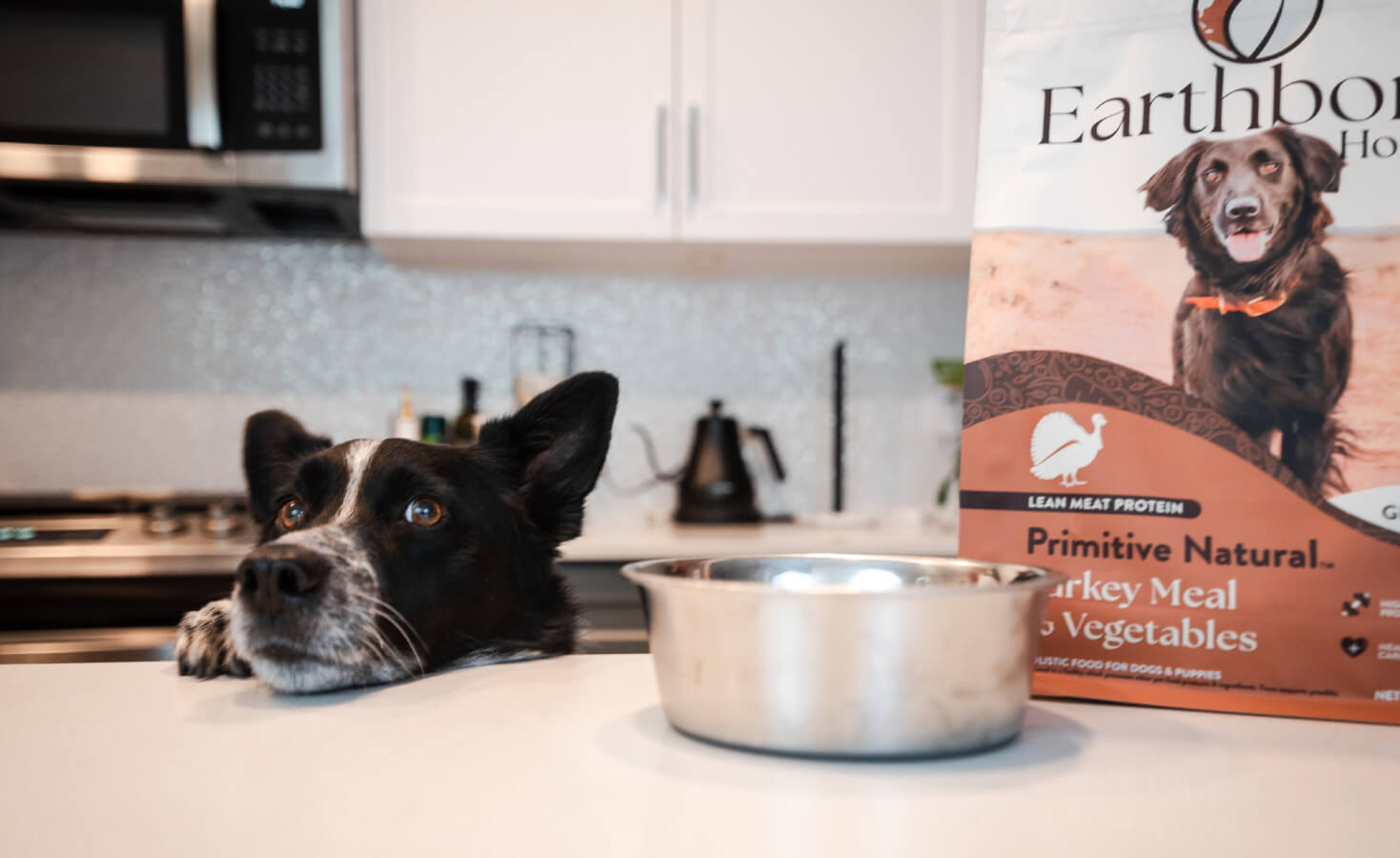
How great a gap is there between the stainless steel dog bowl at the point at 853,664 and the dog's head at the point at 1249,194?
25 cm

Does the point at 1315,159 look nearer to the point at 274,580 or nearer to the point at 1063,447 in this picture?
the point at 1063,447

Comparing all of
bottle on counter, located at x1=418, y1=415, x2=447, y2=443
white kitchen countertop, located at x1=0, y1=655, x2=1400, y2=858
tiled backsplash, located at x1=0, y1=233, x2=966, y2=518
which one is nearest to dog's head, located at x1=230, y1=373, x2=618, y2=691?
white kitchen countertop, located at x1=0, y1=655, x2=1400, y2=858

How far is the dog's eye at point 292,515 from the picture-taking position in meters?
0.86

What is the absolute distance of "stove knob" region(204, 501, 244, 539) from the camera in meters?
1.91

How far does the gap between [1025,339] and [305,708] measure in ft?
1.62

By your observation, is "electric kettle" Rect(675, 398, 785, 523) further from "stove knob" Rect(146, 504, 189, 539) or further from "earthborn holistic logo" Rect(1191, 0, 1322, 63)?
"earthborn holistic logo" Rect(1191, 0, 1322, 63)

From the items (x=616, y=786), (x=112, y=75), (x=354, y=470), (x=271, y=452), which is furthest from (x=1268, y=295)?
(x=112, y=75)

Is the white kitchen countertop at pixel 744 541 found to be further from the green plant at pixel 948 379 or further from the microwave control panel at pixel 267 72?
the microwave control panel at pixel 267 72

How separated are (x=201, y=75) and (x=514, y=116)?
63cm

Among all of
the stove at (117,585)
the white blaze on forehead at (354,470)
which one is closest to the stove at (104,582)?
the stove at (117,585)

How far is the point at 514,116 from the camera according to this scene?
2.14 meters

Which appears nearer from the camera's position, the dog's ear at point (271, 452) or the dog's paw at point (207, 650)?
the dog's paw at point (207, 650)

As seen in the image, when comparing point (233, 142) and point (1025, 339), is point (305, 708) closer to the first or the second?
point (1025, 339)

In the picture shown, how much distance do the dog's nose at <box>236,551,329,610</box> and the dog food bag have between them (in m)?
0.47
